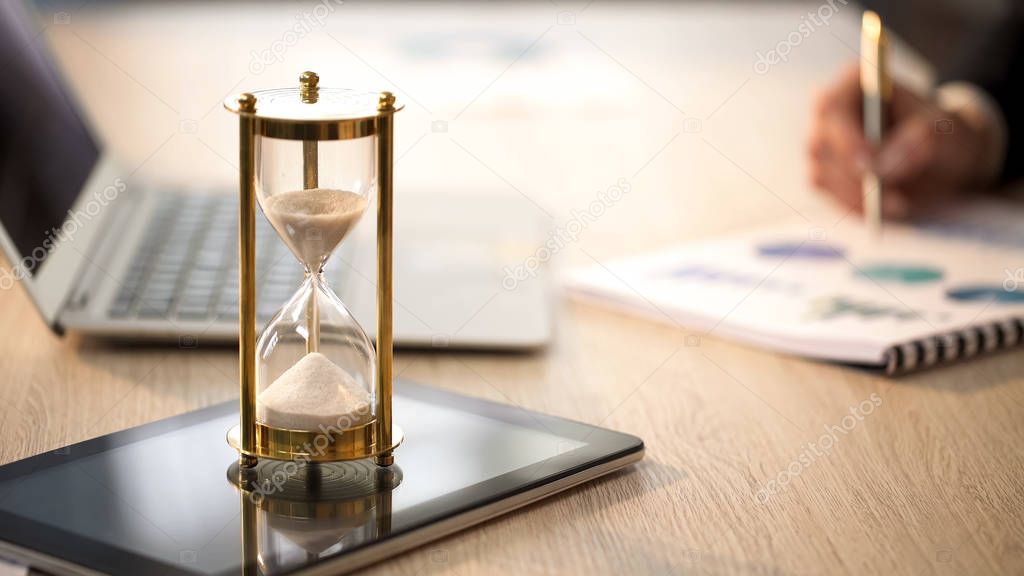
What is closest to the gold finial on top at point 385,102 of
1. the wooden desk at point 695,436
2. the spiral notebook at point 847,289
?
the wooden desk at point 695,436

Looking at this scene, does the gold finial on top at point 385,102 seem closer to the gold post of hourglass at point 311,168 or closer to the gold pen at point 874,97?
the gold post of hourglass at point 311,168

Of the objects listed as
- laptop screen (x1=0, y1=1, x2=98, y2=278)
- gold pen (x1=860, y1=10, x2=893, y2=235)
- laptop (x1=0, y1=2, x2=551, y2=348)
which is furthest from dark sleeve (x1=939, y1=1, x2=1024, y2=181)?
laptop screen (x1=0, y1=1, x2=98, y2=278)

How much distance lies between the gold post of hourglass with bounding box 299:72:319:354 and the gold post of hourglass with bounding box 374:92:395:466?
5cm

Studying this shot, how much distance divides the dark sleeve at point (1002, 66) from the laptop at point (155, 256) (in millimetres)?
1025

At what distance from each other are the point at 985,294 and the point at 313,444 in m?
0.83

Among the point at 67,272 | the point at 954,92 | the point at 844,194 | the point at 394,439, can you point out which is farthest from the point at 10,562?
the point at 954,92

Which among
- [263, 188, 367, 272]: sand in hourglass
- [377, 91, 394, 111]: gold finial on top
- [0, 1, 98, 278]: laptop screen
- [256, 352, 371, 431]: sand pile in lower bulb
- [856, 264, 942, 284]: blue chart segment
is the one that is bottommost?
[856, 264, 942, 284]: blue chart segment

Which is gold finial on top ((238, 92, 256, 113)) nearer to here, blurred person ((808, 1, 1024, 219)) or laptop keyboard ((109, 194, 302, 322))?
laptop keyboard ((109, 194, 302, 322))

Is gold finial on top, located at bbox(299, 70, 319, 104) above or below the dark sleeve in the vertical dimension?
above

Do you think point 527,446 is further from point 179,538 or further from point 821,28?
point 821,28

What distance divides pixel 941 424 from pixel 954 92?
1.21 meters

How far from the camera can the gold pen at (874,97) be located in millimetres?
1677

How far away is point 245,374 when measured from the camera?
87 centimetres

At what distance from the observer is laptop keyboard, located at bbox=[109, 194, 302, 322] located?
120 cm
